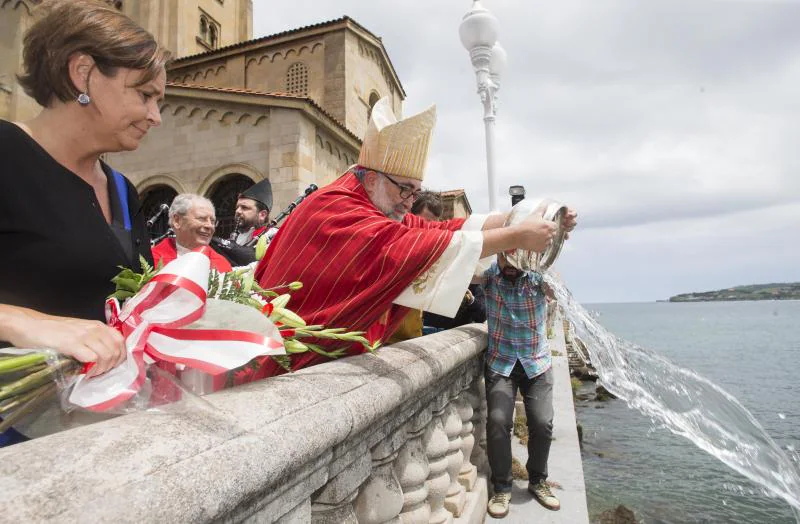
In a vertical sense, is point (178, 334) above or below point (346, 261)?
below

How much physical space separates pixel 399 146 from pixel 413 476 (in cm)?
149

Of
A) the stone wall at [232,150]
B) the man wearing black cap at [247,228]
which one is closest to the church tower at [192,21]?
the stone wall at [232,150]

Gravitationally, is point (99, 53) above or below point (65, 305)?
above

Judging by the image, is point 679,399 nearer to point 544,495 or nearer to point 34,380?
point 544,495

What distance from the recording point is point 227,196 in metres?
12.8

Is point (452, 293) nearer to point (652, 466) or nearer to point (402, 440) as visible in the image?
point (402, 440)

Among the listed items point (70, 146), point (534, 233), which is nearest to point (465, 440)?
point (534, 233)

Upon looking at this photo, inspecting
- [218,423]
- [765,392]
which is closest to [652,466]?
[218,423]

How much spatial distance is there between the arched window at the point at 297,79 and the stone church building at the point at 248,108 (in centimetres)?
3

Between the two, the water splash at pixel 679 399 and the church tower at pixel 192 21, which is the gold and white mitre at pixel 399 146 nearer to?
the water splash at pixel 679 399

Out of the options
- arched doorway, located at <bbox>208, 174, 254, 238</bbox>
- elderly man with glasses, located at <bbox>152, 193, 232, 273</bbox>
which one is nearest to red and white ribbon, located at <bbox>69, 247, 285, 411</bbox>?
elderly man with glasses, located at <bbox>152, 193, 232, 273</bbox>

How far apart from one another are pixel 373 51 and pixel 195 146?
787cm

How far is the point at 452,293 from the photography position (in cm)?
215

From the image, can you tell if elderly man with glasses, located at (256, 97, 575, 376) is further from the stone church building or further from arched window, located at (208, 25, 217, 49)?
arched window, located at (208, 25, 217, 49)
